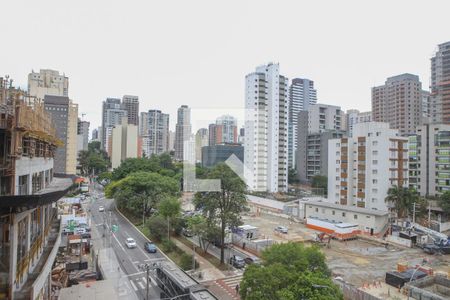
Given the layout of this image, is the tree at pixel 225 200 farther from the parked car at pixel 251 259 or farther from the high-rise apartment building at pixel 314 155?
the high-rise apartment building at pixel 314 155

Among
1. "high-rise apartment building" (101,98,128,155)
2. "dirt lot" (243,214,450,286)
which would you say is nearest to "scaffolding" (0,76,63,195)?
"dirt lot" (243,214,450,286)

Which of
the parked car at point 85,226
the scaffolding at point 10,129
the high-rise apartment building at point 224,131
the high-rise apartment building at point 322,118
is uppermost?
the high-rise apartment building at point 322,118

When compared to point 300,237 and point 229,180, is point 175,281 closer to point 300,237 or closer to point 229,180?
point 229,180

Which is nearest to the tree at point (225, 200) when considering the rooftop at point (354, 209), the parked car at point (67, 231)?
the parked car at point (67, 231)

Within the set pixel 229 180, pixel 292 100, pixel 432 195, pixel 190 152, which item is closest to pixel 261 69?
pixel 190 152

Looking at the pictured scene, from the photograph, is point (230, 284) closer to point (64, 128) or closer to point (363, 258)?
point (363, 258)

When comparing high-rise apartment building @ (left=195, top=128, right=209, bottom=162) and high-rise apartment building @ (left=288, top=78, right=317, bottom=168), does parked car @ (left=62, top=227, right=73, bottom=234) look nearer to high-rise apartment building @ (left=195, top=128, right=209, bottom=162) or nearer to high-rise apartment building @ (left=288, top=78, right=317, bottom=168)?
high-rise apartment building @ (left=195, top=128, right=209, bottom=162)

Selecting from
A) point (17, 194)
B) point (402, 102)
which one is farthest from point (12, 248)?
point (402, 102)
